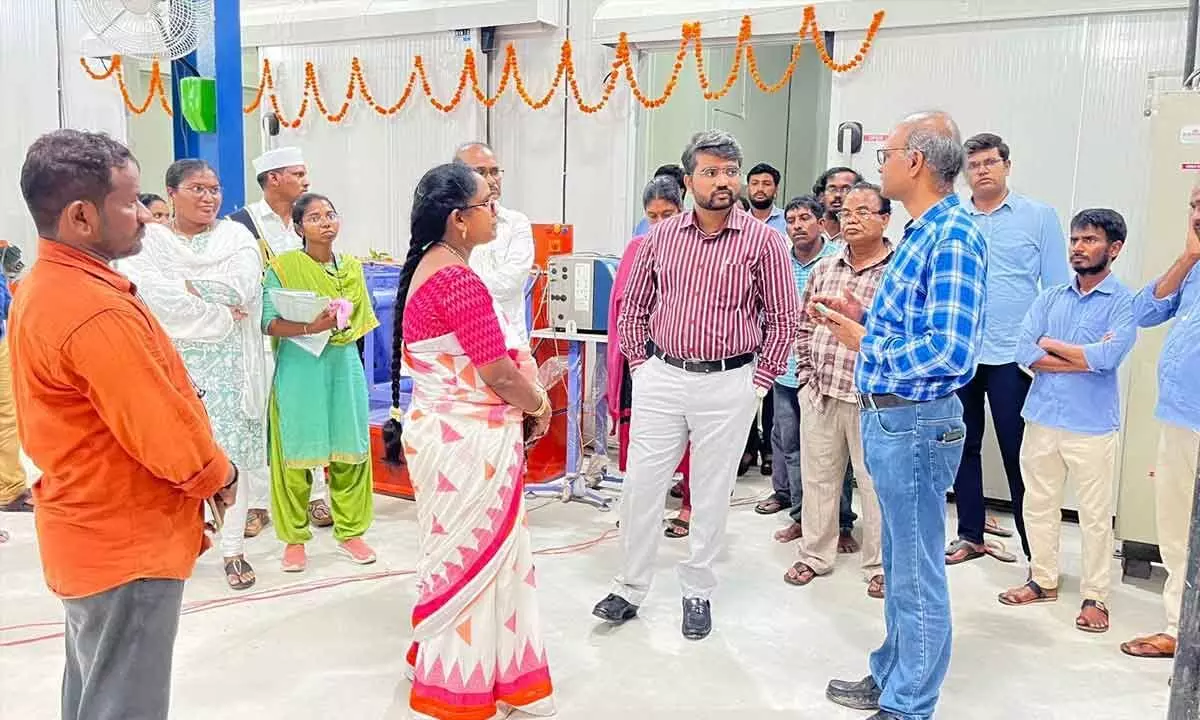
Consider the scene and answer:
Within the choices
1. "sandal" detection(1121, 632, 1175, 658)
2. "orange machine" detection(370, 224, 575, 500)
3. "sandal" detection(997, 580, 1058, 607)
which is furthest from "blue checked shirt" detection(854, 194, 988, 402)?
"orange machine" detection(370, 224, 575, 500)

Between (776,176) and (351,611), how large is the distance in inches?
124

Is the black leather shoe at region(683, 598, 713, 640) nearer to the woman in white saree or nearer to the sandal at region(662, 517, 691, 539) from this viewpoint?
the sandal at region(662, 517, 691, 539)

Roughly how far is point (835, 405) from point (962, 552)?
0.96 m

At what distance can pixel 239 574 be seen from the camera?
3.59m

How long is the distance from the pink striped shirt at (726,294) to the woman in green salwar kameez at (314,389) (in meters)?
1.32

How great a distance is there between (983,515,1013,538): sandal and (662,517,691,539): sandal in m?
1.42

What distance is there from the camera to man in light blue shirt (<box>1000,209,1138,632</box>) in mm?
3309

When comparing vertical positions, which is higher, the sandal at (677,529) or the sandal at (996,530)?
the sandal at (996,530)

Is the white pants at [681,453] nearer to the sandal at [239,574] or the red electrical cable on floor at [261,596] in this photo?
the red electrical cable on floor at [261,596]

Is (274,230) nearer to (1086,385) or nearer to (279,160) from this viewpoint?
(279,160)

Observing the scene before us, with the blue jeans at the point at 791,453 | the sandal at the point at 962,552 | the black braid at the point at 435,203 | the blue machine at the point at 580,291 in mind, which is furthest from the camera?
the blue machine at the point at 580,291

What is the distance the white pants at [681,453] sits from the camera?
3111mm

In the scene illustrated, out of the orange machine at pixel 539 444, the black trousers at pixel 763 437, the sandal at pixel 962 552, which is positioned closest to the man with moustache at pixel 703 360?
the sandal at pixel 962 552

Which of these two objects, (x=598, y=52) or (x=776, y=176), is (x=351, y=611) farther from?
(x=598, y=52)
